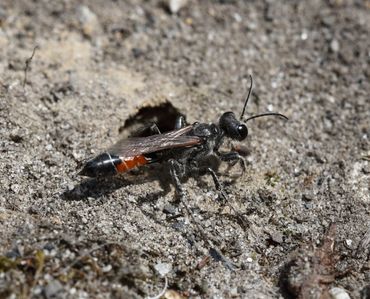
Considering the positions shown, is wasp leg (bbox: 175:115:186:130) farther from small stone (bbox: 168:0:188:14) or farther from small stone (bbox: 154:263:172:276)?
small stone (bbox: 168:0:188:14)

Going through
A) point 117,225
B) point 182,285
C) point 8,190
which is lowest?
point 182,285

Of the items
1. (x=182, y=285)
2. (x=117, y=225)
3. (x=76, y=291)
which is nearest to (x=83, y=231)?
(x=117, y=225)

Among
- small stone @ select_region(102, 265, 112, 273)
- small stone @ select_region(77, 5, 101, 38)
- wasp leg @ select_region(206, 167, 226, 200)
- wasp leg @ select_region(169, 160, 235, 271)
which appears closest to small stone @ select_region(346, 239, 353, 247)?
wasp leg @ select_region(169, 160, 235, 271)

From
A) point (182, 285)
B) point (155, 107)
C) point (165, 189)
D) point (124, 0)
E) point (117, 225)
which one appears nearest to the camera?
point (182, 285)

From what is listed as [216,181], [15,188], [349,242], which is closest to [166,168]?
[216,181]

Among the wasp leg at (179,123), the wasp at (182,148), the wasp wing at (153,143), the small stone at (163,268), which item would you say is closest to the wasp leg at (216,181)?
the wasp at (182,148)

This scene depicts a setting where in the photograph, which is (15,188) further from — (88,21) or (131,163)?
(88,21)

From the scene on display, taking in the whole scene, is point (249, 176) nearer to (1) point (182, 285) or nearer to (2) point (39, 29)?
(1) point (182, 285)
